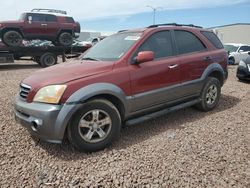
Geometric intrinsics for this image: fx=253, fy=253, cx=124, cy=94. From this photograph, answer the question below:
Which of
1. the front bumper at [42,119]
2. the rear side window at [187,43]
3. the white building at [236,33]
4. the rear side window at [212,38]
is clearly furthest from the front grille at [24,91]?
the white building at [236,33]

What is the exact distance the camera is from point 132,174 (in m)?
3.01

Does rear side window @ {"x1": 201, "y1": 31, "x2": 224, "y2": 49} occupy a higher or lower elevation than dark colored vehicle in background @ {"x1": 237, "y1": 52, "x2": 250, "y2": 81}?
higher

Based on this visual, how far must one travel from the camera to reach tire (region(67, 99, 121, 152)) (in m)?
3.36

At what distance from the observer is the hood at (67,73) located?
3.40 metres

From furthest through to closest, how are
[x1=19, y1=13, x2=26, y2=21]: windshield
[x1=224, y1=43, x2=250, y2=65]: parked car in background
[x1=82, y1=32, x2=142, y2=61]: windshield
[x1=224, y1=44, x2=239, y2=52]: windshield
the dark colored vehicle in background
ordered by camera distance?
1. [x1=224, y1=44, x2=239, y2=52]: windshield
2. [x1=224, y1=43, x2=250, y2=65]: parked car in background
3. [x1=19, y1=13, x2=26, y2=21]: windshield
4. the dark colored vehicle in background
5. [x1=82, y1=32, x2=142, y2=61]: windshield

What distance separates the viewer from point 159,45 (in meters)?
4.43

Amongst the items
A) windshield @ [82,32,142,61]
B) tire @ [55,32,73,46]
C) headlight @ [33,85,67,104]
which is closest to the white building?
tire @ [55,32,73,46]

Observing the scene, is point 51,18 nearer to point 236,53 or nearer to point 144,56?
point 144,56

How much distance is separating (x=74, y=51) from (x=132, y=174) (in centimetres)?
1328

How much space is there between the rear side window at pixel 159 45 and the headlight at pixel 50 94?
4.92 feet

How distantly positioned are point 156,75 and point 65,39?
11.3 meters

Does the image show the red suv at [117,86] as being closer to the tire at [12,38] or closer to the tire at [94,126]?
the tire at [94,126]

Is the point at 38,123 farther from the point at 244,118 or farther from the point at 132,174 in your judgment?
the point at 244,118

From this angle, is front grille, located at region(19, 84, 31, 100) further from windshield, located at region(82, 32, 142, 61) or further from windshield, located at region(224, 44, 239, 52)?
windshield, located at region(224, 44, 239, 52)
